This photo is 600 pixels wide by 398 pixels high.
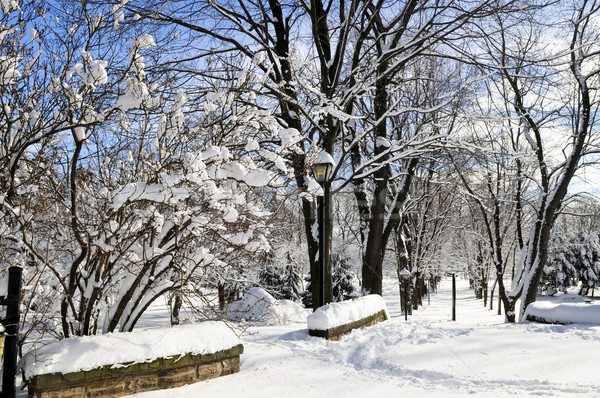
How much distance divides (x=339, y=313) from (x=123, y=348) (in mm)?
3911

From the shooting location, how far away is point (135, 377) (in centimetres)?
420

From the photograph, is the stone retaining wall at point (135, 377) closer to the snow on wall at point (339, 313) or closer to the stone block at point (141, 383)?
the stone block at point (141, 383)

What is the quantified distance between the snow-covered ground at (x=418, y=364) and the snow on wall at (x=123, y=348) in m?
0.38

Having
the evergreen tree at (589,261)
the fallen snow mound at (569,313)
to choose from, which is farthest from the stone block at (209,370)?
the evergreen tree at (589,261)

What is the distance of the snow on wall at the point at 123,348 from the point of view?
381cm

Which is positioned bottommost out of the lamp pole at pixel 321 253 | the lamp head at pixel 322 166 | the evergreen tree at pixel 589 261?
the evergreen tree at pixel 589 261

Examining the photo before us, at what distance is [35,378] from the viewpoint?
3.69m

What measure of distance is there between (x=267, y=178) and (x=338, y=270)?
2127 centimetres

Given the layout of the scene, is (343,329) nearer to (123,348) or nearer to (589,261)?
(123,348)

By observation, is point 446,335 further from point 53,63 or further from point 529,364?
point 53,63

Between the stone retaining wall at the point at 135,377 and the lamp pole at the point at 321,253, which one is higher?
the lamp pole at the point at 321,253

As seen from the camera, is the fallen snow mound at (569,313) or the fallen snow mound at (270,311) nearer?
the fallen snow mound at (569,313)

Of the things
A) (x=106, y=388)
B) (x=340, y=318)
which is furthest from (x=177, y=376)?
(x=340, y=318)

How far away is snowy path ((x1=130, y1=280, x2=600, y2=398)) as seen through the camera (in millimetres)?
4453
